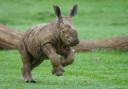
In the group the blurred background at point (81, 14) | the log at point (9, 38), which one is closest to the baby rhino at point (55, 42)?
the log at point (9, 38)

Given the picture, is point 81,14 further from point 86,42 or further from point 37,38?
point 37,38

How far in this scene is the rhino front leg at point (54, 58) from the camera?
50.2 feet

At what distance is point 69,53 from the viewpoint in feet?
51.1

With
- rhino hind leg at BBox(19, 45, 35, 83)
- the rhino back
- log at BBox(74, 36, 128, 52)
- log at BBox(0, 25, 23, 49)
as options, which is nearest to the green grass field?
rhino hind leg at BBox(19, 45, 35, 83)

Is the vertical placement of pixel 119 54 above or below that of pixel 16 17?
above

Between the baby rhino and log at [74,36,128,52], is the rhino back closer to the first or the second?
the baby rhino

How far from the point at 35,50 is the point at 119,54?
8645 mm

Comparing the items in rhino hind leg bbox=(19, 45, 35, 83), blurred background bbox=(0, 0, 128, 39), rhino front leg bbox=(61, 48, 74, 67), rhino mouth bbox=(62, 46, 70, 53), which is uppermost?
rhino mouth bbox=(62, 46, 70, 53)

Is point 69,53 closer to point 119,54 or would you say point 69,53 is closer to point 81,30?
point 119,54

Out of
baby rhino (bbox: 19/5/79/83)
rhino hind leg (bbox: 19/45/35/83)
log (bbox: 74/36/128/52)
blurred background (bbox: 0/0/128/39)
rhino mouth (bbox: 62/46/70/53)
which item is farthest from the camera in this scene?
blurred background (bbox: 0/0/128/39)

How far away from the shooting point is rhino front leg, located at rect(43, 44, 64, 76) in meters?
15.3

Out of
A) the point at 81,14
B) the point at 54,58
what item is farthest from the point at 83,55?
the point at 81,14

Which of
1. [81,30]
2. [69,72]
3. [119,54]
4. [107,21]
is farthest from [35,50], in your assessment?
[107,21]

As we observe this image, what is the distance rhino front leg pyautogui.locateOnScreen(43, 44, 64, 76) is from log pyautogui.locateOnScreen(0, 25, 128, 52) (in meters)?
9.25
